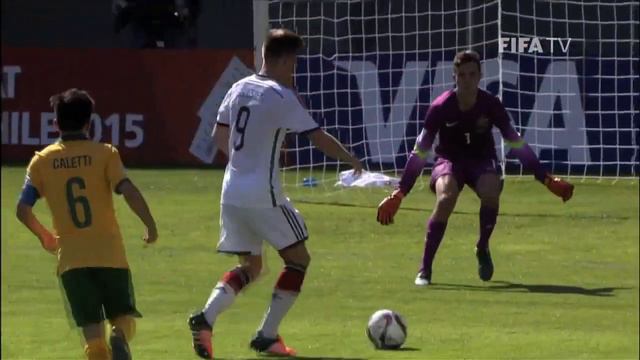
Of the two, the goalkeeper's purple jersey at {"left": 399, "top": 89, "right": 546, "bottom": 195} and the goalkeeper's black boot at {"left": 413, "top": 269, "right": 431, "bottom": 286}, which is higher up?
the goalkeeper's purple jersey at {"left": 399, "top": 89, "right": 546, "bottom": 195}

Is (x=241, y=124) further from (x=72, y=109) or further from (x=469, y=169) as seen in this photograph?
(x=469, y=169)

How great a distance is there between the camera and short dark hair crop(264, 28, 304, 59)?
29.6ft

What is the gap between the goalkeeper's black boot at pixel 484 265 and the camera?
13.0 meters

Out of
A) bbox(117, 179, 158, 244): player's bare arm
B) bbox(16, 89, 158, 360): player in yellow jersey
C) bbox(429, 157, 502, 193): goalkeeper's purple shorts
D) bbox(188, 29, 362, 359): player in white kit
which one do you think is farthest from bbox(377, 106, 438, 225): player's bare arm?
bbox(117, 179, 158, 244): player's bare arm

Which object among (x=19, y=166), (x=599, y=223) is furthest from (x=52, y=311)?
(x=19, y=166)

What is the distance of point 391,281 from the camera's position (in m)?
13.0

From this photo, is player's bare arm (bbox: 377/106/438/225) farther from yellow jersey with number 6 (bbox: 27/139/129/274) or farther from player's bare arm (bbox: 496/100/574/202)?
yellow jersey with number 6 (bbox: 27/139/129/274)

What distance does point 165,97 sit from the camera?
23.3 metres

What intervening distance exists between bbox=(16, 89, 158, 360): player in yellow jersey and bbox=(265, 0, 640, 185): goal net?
40.1ft

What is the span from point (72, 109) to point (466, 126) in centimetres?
513

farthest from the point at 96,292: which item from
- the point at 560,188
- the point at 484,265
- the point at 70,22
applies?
the point at 70,22

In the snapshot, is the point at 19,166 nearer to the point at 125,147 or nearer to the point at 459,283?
the point at 125,147

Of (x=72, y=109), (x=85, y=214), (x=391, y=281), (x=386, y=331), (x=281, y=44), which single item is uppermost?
(x=281, y=44)

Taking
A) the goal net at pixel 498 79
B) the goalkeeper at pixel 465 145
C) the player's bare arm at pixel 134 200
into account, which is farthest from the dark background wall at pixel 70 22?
the player's bare arm at pixel 134 200
